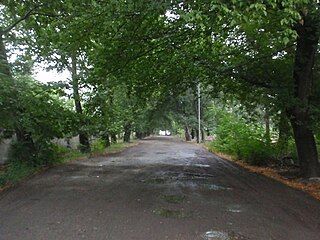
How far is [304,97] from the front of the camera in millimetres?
12891

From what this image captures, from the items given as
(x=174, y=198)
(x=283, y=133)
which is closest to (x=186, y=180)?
(x=174, y=198)

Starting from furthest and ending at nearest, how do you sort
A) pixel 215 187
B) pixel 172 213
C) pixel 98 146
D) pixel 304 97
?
pixel 98 146
pixel 304 97
pixel 215 187
pixel 172 213

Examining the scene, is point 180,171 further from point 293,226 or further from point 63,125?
point 293,226

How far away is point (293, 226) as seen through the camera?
7.22 metres

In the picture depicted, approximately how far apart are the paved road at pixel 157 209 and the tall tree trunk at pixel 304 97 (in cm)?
153

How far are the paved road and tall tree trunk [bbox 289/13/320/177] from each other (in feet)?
5.01

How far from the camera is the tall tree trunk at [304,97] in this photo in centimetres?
1252

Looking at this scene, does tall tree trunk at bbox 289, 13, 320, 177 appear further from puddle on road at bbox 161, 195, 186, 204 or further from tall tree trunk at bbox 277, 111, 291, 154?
puddle on road at bbox 161, 195, 186, 204

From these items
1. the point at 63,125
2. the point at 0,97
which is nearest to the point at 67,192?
the point at 0,97

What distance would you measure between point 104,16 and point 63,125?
8.08m

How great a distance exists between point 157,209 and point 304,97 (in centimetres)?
696

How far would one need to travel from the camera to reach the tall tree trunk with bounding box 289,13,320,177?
1252cm

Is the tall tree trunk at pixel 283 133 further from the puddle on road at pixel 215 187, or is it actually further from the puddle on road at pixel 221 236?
the puddle on road at pixel 221 236

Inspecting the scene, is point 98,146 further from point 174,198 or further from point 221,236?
point 221,236
